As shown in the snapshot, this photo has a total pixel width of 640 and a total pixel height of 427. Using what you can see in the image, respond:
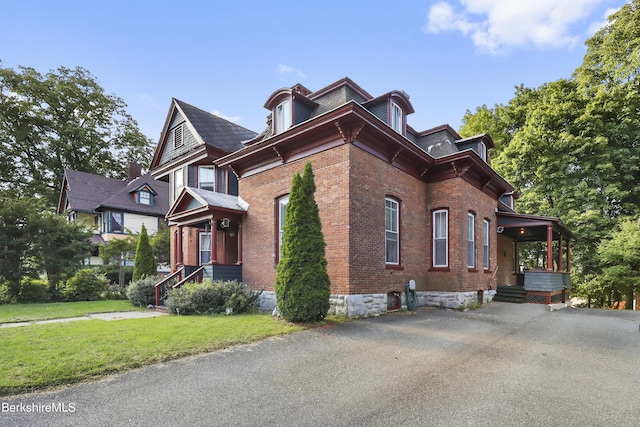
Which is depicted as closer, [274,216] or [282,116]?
[274,216]

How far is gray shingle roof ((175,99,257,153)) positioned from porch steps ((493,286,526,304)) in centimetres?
1412

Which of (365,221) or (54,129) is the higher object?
(54,129)

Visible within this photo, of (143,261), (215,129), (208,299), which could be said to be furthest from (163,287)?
(215,129)

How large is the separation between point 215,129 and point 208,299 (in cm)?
1064

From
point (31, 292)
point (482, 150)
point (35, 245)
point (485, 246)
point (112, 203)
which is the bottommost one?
point (31, 292)

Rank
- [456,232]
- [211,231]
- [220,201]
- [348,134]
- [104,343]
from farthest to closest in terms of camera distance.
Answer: [220,201] < [211,231] < [456,232] < [348,134] < [104,343]

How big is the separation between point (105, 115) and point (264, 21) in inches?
1260

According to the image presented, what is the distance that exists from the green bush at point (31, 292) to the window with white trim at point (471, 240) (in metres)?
17.7

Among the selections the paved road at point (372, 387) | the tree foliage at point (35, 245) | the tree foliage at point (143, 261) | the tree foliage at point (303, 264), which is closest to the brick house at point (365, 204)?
the tree foliage at point (303, 264)

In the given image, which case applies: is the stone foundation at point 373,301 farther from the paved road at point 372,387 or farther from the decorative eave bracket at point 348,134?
the decorative eave bracket at point 348,134

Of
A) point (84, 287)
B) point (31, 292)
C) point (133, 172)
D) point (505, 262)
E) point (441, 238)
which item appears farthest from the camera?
point (133, 172)

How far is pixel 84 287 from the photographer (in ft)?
52.0

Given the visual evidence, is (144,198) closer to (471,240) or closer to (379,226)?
(379,226)

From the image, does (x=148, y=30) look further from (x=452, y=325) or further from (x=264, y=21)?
(x=452, y=325)
